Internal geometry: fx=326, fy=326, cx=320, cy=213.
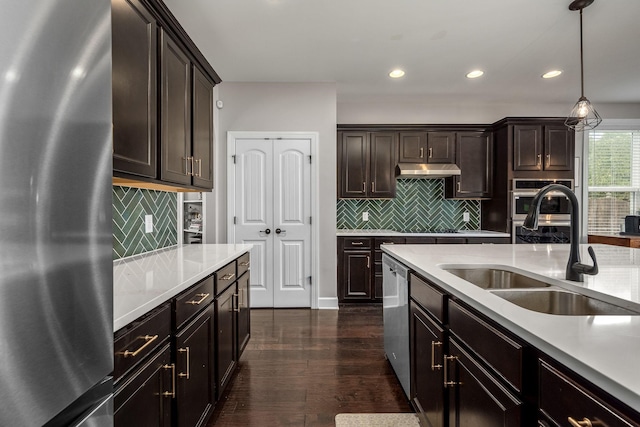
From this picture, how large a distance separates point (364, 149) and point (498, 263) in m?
2.98

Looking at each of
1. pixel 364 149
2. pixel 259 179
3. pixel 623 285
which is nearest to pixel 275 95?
pixel 259 179

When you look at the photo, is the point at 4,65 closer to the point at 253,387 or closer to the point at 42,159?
the point at 42,159

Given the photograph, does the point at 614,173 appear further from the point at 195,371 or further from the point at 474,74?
the point at 195,371

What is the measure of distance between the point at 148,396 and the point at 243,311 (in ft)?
4.77

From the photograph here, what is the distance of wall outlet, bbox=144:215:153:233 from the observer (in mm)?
2322

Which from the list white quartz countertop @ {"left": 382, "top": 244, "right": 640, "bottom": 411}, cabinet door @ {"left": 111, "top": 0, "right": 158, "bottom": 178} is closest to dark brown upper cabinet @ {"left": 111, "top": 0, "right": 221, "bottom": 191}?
cabinet door @ {"left": 111, "top": 0, "right": 158, "bottom": 178}

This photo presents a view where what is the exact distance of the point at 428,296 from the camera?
64.7 inches

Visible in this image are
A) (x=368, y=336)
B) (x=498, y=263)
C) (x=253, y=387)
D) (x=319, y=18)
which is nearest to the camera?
(x=498, y=263)

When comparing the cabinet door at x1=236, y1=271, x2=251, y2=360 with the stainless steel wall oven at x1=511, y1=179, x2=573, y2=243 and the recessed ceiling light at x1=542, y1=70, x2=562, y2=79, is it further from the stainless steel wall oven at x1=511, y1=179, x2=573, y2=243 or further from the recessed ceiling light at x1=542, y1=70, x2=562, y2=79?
the recessed ceiling light at x1=542, y1=70, x2=562, y2=79

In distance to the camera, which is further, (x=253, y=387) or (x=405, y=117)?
(x=405, y=117)

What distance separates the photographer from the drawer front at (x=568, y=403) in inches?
24.7

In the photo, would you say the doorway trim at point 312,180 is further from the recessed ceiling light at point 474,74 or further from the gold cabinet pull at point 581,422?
the gold cabinet pull at point 581,422

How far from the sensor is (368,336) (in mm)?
3158

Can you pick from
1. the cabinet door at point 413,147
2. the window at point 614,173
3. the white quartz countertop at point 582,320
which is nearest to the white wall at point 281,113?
the cabinet door at point 413,147
